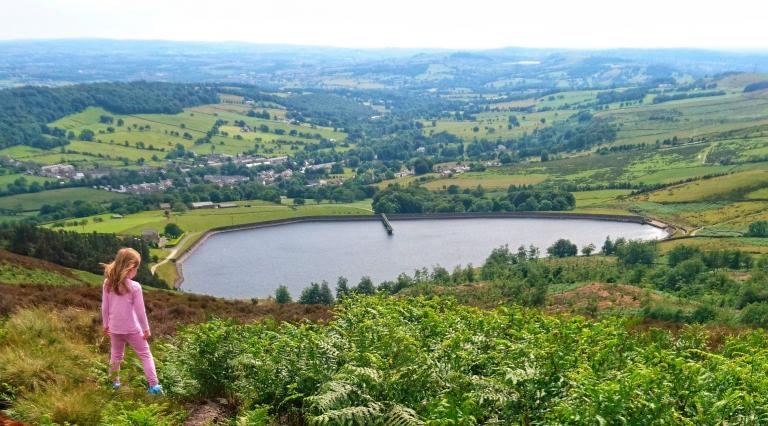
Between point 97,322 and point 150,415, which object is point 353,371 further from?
point 97,322

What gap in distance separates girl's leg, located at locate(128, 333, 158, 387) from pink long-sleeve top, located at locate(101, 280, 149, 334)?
16 cm

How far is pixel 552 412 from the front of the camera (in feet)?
28.4

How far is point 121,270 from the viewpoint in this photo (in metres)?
11.0

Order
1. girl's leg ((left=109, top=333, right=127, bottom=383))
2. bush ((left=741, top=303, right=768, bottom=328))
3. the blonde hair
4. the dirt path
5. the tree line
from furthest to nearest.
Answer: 1. the dirt path
2. the tree line
3. bush ((left=741, top=303, right=768, bottom=328))
4. girl's leg ((left=109, top=333, right=127, bottom=383))
5. the blonde hair

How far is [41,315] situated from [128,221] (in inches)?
4472

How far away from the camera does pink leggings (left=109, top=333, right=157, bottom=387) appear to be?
11.1m

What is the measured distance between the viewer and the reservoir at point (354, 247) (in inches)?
3723

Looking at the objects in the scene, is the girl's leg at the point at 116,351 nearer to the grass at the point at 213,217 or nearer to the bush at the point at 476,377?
the bush at the point at 476,377

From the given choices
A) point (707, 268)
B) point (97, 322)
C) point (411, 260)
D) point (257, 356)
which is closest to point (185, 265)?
point (411, 260)

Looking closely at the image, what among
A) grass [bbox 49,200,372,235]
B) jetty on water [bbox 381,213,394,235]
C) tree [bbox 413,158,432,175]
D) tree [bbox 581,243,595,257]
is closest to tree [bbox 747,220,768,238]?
tree [bbox 581,243,595,257]

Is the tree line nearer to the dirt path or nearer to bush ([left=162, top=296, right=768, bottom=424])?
the dirt path

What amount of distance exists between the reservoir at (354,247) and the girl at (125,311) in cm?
7399

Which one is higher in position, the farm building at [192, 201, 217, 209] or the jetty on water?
the jetty on water

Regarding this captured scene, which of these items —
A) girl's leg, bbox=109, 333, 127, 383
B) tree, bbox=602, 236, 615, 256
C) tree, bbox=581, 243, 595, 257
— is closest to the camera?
girl's leg, bbox=109, 333, 127, 383
